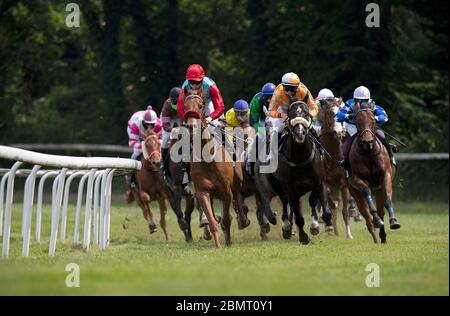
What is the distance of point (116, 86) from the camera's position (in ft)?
118

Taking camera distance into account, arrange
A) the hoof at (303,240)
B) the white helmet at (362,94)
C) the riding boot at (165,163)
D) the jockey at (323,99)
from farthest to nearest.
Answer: the jockey at (323,99)
the riding boot at (165,163)
the white helmet at (362,94)
the hoof at (303,240)

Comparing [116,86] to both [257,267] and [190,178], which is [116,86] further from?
[257,267]

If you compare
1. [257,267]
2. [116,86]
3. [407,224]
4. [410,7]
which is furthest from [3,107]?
[257,267]

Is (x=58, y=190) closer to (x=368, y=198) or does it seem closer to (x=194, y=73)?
(x=194, y=73)

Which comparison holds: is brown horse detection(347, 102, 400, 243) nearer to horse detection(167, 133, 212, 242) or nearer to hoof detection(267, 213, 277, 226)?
hoof detection(267, 213, 277, 226)

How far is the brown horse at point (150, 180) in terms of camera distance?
17903 millimetres

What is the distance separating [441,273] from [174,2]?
94.0 ft

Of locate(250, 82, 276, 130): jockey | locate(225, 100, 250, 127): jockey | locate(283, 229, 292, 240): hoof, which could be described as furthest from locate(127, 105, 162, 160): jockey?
locate(283, 229, 292, 240): hoof

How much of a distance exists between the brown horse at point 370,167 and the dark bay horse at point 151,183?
12.9 feet

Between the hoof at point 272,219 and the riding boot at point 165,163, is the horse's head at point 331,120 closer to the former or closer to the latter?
the hoof at point 272,219

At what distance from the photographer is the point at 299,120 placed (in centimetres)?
1348

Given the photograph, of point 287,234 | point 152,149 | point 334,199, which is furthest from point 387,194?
point 152,149

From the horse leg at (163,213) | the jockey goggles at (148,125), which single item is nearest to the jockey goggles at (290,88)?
the horse leg at (163,213)
